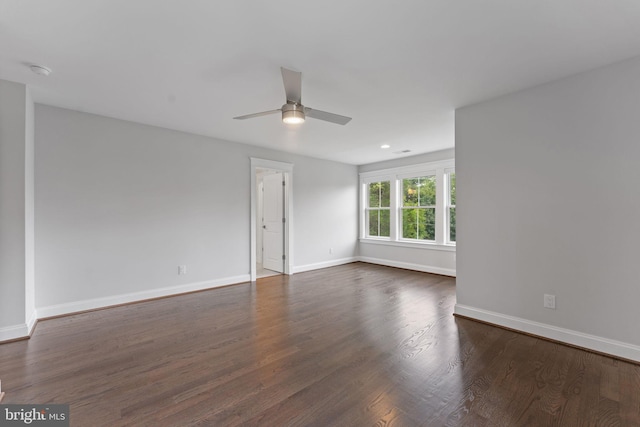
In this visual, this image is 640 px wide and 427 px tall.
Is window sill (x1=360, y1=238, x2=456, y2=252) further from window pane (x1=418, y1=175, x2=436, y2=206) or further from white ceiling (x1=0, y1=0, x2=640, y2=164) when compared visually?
white ceiling (x1=0, y1=0, x2=640, y2=164)

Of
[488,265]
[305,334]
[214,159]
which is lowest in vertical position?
[305,334]

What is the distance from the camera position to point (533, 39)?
2123mm

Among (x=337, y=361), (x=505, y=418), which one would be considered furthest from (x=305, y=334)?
(x=505, y=418)

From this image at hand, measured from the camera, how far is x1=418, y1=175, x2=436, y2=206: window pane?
5902 mm

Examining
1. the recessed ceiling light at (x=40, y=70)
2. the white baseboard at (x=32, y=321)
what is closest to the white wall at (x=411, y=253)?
the recessed ceiling light at (x=40, y=70)

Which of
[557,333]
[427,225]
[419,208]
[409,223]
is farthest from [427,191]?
[557,333]

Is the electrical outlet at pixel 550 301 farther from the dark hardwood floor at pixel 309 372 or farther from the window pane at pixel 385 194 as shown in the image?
the window pane at pixel 385 194

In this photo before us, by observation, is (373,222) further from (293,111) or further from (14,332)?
(14,332)

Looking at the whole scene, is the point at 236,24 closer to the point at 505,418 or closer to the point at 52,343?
the point at 505,418

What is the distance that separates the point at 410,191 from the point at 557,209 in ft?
11.9

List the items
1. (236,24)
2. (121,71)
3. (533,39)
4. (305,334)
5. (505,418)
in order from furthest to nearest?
(305,334) → (121,71) → (533,39) → (236,24) → (505,418)

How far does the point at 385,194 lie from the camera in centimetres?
690

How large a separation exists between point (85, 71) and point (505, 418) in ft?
13.9

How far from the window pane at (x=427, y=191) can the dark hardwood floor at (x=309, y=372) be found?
2.83 m
